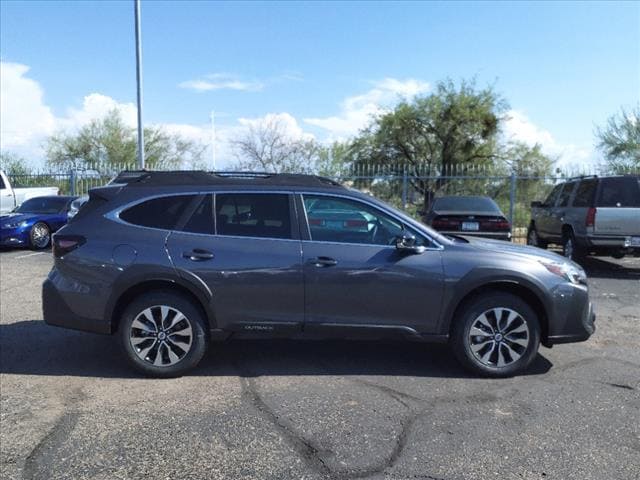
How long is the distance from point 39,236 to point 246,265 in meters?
11.6

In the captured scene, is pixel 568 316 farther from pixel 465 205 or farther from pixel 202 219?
pixel 465 205

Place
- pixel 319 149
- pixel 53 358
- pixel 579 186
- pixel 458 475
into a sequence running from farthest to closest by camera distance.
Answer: pixel 319 149 < pixel 579 186 < pixel 53 358 < pixel 458 475

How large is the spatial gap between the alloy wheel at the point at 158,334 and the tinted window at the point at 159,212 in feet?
2.49

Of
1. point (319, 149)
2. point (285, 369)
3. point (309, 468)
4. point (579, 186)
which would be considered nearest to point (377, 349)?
point (285, 369)

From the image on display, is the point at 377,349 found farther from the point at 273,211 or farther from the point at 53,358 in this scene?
the point at 53,358

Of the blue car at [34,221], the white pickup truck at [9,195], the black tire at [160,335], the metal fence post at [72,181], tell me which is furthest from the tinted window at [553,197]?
the metal fence post at [72,181]

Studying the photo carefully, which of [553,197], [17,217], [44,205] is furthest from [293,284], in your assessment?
[44,205]

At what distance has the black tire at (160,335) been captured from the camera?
4.96 meters

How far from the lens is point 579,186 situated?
457 inches

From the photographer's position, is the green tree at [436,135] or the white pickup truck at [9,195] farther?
the green tree at [436,135]

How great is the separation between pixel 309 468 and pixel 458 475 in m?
0.87

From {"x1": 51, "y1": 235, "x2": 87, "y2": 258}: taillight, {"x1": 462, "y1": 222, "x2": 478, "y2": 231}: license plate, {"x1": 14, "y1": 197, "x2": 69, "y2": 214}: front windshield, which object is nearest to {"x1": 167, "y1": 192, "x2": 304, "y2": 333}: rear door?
{"x1": 51, "y1": 235, "x2": 87, "y2": 258}: taillight

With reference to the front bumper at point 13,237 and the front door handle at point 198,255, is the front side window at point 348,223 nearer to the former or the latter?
the front door handle at point 198,255

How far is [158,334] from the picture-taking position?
196 inches
